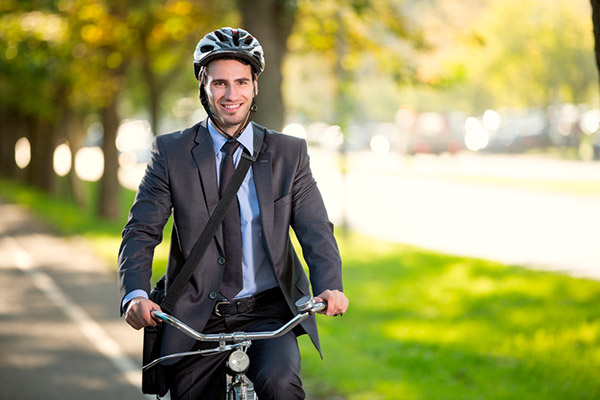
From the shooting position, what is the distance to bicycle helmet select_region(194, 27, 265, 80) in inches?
142

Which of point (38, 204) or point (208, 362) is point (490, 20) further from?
point (208, 362)

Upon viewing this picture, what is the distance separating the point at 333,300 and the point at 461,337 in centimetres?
548

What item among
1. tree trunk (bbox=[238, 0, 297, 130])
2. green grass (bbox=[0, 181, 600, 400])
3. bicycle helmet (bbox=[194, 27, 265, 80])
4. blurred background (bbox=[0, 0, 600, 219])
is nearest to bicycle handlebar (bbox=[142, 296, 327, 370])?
bicycle helmet (bbox=[194, 27, 265, 80])

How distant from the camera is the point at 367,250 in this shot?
15.7 meters

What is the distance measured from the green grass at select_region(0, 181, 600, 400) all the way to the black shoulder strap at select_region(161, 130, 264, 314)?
348 cm

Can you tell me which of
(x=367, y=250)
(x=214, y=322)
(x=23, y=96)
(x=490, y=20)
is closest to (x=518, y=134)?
(x=490, y=20)

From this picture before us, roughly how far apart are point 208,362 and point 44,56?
14878mm

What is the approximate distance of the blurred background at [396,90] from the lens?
1213 centimetres

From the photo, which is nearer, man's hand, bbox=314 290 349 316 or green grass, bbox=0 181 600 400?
man's hand, bbox=314 290 349 316

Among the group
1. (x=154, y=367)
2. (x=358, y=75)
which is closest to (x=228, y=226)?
(x=154, y=367)

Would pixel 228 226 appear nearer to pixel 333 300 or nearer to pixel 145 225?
pixel 145 225

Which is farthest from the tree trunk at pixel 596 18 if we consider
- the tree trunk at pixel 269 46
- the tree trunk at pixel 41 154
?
the tree trunk at pixel 41 154

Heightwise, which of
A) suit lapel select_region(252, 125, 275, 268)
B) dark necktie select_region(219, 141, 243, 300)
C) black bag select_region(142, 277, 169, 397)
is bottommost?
black bag select_region(142, 277, 169, 397)

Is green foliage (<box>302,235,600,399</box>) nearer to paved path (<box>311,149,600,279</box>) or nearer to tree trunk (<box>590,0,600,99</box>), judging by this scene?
paved path (<box>311,149,600,279</box>)
